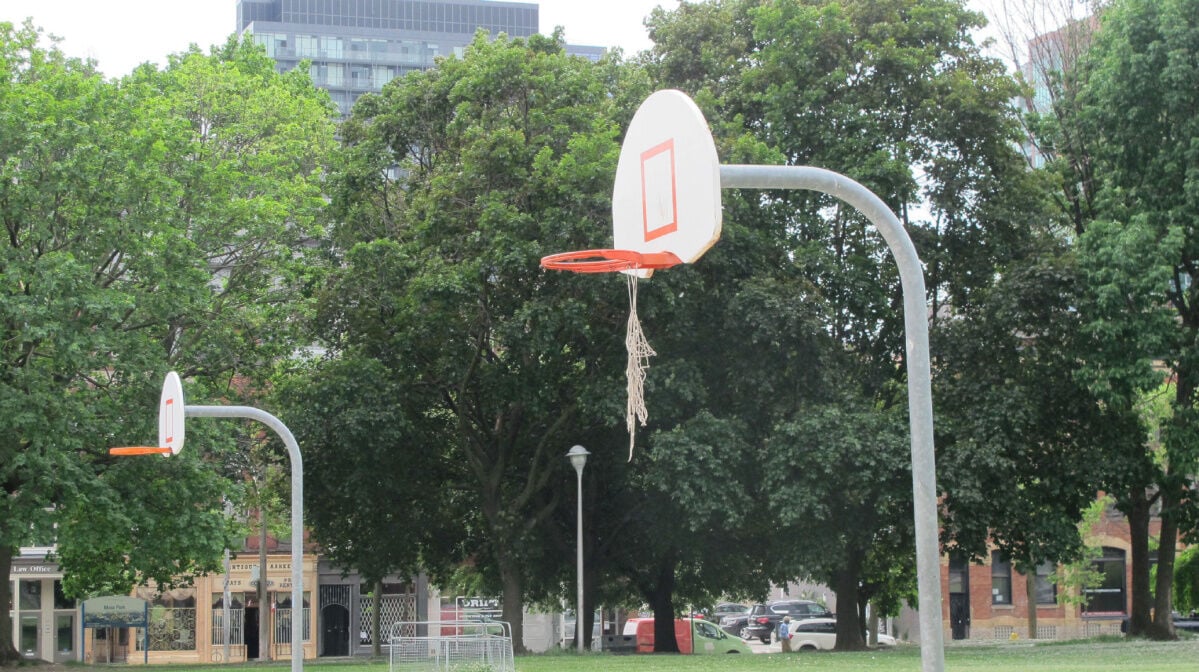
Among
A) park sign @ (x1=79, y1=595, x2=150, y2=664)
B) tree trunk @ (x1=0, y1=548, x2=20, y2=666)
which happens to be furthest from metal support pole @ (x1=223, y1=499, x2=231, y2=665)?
tree trunk @ (x1=0, y1=548, x2=20, y2=666)

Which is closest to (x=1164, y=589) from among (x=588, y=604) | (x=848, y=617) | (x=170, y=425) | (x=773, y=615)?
(x=848, y=617)

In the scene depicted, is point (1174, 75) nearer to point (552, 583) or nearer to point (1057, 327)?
point (1057, 327)

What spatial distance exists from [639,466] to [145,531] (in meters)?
11.7

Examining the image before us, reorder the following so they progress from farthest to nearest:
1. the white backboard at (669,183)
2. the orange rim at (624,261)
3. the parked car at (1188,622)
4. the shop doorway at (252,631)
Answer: the shop doorway at (252,631) < the parked car at (1188,622) < the orange rim at (624,261) < the white backboard at (669,183)

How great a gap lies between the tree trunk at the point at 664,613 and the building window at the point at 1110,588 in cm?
2784

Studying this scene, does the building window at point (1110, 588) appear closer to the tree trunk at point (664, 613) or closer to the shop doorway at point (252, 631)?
the tree trunk at point (664, 613)

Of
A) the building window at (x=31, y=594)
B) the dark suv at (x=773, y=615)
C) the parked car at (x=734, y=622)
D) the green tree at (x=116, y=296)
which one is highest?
the green tree at (x=116, y=296)

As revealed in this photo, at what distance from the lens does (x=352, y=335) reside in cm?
3359

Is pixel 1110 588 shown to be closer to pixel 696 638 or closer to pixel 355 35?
pixel 696 638

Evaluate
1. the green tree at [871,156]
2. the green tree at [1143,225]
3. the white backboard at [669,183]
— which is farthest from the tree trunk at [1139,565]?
the white backboard at [669,183]

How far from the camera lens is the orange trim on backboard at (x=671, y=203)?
6148mm

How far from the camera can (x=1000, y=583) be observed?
5938 cm

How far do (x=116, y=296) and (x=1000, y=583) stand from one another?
44.0 m

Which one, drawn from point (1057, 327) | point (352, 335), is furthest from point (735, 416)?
point (352, 335)
